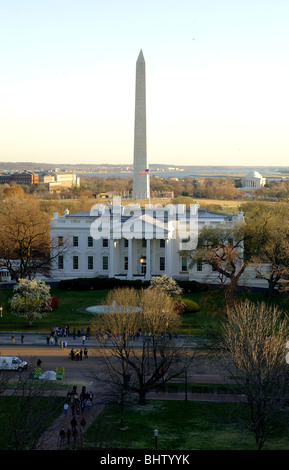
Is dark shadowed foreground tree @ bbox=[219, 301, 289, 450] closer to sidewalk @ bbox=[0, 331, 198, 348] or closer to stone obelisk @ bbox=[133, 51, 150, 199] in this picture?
sidewalk @ bbox=[0, 331, 198, 348]

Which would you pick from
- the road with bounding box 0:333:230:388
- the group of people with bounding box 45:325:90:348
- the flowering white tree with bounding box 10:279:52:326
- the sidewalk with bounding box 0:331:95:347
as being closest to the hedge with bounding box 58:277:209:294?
the flowering white tree with bounding box 10:279:52:326

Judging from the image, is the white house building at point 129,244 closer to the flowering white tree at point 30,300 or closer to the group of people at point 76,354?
the flowering white tree at point 30,300

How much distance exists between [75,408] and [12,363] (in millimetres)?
9099

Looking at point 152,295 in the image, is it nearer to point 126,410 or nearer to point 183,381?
point 183,381

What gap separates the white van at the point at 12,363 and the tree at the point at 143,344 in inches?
206

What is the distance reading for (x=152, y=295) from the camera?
158 ft

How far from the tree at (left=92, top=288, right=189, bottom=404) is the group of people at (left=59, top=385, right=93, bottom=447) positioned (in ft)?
6.91

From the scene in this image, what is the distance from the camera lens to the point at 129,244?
77.6m

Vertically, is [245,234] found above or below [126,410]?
above

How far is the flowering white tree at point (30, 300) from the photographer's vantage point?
57906mm

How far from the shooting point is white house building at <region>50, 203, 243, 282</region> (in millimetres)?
77562

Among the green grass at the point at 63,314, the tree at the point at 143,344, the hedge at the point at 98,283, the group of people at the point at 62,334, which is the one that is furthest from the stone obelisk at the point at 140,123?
the tree at the point at 143,344
